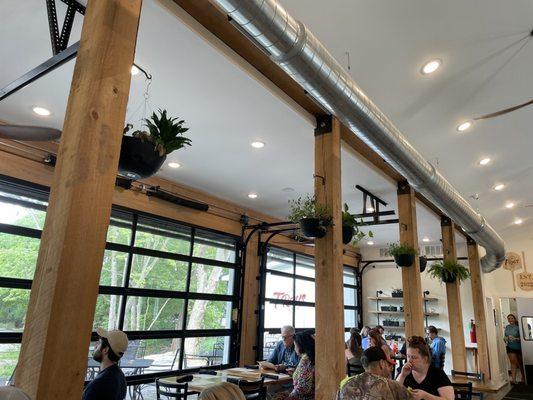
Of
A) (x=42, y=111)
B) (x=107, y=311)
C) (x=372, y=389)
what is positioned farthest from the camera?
(x=107, y=311)

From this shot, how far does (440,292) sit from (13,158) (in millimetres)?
Answer: 10361

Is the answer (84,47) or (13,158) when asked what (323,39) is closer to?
(84,47)

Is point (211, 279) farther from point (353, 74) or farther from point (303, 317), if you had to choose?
point (353, 74)

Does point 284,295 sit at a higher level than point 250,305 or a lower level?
higher

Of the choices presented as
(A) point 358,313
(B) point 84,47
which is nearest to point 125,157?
(B) point 84,47

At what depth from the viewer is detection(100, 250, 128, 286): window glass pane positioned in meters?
5.30

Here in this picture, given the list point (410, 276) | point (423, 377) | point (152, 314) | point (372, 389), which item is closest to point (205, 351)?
point (152, 314)

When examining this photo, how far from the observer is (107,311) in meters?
5.26

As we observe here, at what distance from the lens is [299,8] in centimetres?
292

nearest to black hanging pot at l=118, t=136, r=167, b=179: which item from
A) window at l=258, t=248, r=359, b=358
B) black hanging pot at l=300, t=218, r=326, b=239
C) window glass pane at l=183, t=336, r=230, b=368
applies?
black hanging pot at l=300, t=218, r=326, b=239

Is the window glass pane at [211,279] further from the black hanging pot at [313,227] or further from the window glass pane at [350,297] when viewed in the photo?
the window glass pane at [350,297]

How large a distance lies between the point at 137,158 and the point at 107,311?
387 cm

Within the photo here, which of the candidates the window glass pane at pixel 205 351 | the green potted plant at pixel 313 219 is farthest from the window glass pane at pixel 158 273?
the green potted plant at pixel 313 219

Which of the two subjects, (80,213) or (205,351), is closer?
(80,213)
